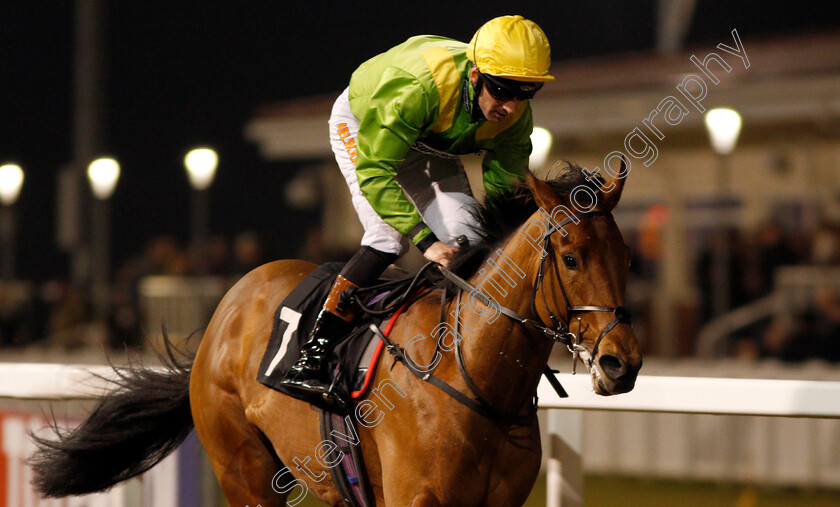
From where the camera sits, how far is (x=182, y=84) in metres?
13.7

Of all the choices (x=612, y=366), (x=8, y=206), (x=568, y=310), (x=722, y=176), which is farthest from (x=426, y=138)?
(x=8, y=206)

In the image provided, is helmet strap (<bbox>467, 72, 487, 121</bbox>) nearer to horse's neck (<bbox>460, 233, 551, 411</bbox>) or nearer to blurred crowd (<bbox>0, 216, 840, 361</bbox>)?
horse's neck (<bbox>460, 233, 551, 411</bbox>)

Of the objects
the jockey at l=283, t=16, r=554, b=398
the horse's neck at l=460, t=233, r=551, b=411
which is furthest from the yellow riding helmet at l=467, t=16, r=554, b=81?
the horse's neck at l=460, t=233, r=551, b=411

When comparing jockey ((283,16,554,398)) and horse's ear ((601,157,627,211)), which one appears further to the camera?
jockey ((283,16,554,398))

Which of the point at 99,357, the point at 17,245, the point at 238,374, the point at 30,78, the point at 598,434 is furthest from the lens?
the point at 30,78

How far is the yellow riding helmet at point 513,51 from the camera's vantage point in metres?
2.28

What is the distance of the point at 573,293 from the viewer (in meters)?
2.01

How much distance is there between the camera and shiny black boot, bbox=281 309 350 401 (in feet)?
8.05

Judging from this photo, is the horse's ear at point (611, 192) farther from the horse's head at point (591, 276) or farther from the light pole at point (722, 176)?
the light pole at point (722, 176)

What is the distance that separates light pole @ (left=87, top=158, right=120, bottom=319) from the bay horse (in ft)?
21.3

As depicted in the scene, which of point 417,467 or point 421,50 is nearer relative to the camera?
point 417,467

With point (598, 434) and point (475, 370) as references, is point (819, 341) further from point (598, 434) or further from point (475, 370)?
point (475, 370)

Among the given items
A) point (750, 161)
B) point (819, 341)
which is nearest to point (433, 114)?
point (819, 341)

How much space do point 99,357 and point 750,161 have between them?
6.47 m
